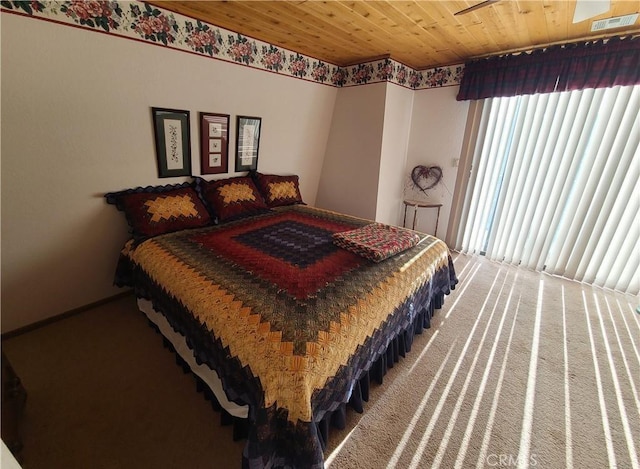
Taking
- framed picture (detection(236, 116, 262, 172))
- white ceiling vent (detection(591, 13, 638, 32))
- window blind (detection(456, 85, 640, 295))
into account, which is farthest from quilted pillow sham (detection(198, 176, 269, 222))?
white ceiling vent (detection(591, 13, 638, 32))

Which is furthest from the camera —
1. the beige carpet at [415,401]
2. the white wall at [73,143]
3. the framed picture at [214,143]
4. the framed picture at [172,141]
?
the framed picture at [214,143]

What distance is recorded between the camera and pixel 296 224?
7.95ft

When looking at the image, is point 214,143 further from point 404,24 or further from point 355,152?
point 404,24

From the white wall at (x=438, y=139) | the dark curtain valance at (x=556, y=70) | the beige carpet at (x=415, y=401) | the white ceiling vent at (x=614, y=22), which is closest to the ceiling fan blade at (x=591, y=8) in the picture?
the white ceiling vent at (x=614, y=22)

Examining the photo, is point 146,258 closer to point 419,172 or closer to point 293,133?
point 293,133

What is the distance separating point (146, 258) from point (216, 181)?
105 cm

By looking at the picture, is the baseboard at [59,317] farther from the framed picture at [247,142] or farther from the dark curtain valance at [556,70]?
the dark curtain valance at [556,70]

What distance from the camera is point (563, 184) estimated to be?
2.80 m

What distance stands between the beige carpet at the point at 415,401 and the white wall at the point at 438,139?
1.82m

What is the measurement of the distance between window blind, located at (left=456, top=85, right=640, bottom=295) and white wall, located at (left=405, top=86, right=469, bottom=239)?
25cm

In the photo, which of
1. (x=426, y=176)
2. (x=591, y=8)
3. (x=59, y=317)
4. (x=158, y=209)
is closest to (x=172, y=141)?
(x=158, y=209)

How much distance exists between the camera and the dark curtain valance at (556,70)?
2.27 meters

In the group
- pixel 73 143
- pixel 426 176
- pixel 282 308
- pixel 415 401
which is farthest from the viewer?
pixel 426 176

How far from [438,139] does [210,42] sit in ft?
9.24
